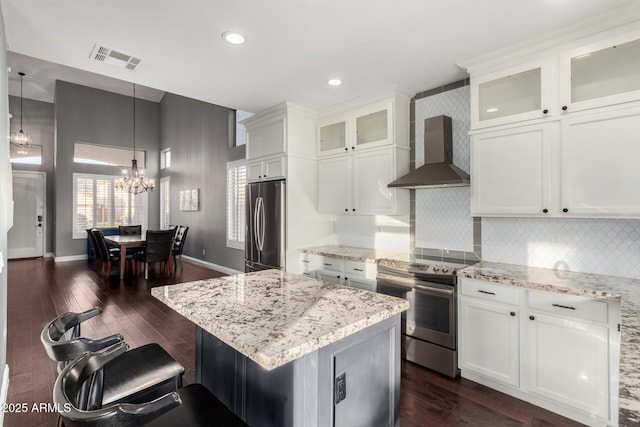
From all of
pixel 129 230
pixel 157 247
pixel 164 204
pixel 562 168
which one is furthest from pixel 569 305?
pixel 164 204

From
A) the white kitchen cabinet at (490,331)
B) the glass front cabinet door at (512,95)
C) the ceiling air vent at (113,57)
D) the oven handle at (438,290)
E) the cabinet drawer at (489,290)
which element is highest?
the ceiling air vent at (113,57)

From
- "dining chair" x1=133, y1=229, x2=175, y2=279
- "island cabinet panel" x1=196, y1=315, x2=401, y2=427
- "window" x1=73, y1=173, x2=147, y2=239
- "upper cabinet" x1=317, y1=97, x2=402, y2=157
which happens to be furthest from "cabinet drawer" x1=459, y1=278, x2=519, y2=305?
"window" x1=73, y1=173, x2=147, y2=239

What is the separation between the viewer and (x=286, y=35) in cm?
245

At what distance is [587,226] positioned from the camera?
2.52 meters

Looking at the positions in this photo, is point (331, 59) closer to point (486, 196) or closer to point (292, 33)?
point (292, 33)

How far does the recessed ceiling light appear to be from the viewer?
7.91 ft

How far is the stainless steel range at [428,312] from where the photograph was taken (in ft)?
8.75

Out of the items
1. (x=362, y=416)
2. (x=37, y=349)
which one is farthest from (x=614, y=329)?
(x=37, y=349)

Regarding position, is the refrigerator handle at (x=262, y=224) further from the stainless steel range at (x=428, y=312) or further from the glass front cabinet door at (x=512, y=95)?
the glass front cabinet door at (x=512, y=95)

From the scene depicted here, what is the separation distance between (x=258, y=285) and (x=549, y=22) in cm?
271

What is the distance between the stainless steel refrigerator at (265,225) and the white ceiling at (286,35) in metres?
1.31

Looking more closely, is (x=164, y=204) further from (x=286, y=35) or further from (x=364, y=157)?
(x=286, y=35)

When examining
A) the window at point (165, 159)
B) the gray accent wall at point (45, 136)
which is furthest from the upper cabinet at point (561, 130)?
the gray accent wall at point (45, 136)

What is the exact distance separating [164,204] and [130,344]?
7300mm
